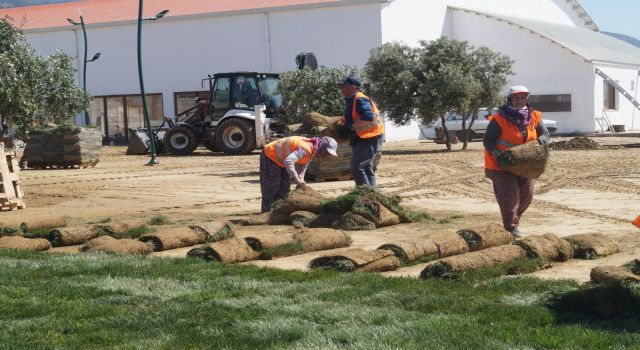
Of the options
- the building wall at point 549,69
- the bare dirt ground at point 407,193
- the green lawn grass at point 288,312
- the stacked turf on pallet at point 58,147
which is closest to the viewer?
the green lawn grass at point 288,312

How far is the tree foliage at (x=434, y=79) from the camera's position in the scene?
29.4 meters

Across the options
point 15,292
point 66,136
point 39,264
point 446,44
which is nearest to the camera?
point 15,292

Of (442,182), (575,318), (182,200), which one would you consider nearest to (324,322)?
(575,318)

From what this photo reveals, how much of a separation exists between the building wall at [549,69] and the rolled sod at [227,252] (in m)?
33.7

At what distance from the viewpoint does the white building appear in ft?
130

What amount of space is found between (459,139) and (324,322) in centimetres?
3272

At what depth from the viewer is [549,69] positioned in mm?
42312

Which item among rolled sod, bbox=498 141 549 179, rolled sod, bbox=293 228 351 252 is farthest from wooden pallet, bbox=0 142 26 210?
rolled sod, bbox=498 141 549 179

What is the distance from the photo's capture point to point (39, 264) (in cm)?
897

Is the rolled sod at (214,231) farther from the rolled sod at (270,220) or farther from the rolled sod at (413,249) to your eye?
the rolled sod at (413,249)

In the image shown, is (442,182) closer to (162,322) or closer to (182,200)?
(182,200)

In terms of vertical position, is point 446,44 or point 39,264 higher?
point 446,44

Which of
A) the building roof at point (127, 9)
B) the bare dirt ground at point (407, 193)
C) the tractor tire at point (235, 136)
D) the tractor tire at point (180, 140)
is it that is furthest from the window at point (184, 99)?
the bare dirt ground at point (407, 193)

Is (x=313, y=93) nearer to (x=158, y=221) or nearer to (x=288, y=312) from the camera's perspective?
(x=158, y=221)
